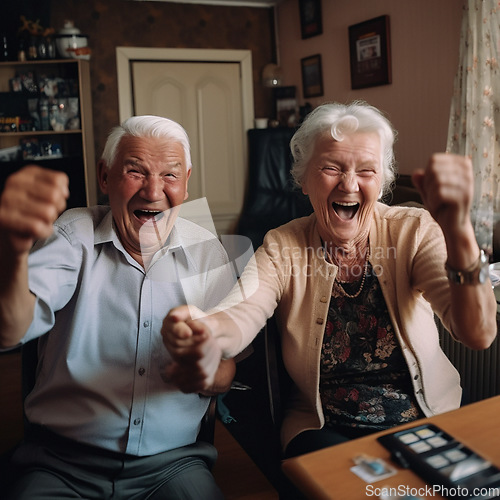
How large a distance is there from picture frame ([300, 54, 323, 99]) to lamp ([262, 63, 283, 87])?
0.26m

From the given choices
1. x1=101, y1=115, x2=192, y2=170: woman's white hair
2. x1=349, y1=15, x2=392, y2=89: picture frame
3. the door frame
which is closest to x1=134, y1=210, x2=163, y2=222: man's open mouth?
x1=101, y1=115, x2=192, y2=170: woman's white hair

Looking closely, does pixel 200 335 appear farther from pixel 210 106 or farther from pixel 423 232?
pixel 210 106

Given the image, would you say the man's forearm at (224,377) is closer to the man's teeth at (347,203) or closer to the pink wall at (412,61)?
A: the man's teeth at (347,203)

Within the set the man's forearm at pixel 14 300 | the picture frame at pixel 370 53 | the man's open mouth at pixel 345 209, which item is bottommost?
the man's forearm at pixel 14 300

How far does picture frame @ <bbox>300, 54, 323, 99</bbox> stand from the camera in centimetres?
386

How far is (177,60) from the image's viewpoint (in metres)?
4.16

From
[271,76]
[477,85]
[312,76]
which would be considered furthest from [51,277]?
[271,76]

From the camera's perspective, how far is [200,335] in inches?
26.6

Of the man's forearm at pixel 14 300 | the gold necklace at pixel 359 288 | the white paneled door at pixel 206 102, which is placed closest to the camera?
the man's forearm at pixel 14 300

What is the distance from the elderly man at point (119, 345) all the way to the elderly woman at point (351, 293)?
0.48ft

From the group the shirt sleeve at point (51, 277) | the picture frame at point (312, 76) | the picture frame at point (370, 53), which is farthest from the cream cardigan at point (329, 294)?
the picture frame at point (312, 76)

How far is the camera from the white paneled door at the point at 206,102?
4020 millimetres

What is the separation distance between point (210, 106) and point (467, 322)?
3.71 meters

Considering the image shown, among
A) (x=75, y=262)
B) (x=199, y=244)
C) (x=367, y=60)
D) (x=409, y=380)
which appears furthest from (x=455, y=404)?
(x=367, y=60)
